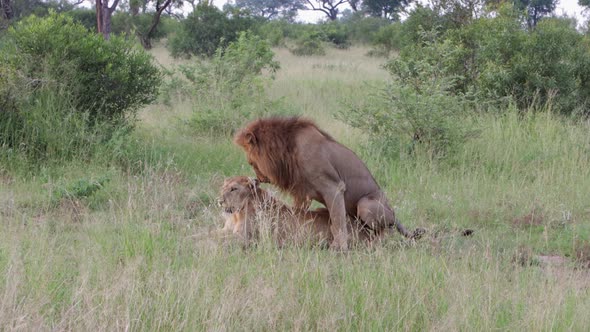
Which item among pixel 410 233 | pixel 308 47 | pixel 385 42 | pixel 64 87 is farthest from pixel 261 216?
pixel 385 42

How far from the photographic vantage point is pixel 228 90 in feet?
37.7

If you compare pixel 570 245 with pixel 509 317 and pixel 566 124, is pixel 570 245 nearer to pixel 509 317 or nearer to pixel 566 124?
pixel 509 317

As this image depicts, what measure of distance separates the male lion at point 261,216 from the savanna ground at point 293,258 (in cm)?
29

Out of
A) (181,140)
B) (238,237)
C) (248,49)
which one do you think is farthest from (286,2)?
(238,237)

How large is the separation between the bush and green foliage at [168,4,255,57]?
12.2 m

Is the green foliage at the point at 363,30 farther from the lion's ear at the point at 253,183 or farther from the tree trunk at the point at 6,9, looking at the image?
the lion's ear at the point at 253,183

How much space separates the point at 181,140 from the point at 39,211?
3163 millimetres

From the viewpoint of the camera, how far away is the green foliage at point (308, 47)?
85.2 ft

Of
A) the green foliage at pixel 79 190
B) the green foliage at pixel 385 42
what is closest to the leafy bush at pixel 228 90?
the green foliage at pixel 79 190

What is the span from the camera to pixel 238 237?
5.44 metres

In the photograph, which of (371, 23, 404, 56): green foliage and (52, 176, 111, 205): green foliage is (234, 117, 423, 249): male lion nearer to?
(52, 176, 111, 205): green foliage

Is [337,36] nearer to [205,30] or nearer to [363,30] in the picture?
[363,30]

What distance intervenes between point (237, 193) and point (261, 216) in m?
0.39

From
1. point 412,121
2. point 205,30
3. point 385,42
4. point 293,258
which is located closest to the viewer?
point 293,258
